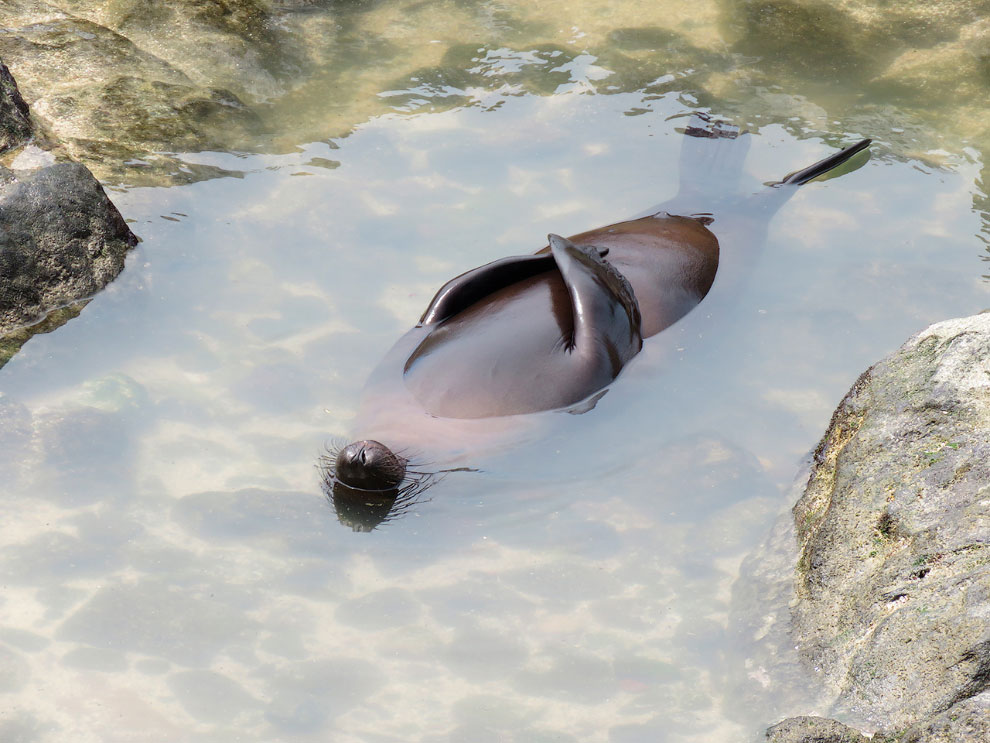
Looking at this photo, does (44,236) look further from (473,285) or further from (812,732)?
(812,732)

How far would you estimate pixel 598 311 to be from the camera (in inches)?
178

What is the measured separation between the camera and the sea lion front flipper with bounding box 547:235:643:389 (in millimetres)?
4465

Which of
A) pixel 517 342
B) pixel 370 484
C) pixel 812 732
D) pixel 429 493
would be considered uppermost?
pixel 517 342

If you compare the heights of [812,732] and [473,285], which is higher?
[473,285]

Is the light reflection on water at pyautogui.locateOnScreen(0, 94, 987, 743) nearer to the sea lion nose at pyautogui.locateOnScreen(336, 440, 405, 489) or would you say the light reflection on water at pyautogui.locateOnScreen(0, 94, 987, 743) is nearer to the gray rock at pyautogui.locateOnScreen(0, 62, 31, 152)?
the sea lion nose at pyautogui.locateOnScreen(336, 440, 405, 489)

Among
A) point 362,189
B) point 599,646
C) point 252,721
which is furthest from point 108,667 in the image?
point 362,189

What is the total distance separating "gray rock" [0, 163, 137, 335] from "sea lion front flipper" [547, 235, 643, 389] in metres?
2.37

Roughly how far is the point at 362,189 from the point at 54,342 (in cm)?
199

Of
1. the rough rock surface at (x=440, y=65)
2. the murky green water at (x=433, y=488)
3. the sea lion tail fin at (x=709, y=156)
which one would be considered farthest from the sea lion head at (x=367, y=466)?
the sea lion tail fin at (x=709, y=156)

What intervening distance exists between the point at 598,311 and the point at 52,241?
2798mm

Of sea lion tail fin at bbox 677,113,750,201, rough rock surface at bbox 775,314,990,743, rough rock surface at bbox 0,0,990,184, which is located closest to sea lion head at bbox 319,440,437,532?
rough rock surface at bbox 775,314,990,743

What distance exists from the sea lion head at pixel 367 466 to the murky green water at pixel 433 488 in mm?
188

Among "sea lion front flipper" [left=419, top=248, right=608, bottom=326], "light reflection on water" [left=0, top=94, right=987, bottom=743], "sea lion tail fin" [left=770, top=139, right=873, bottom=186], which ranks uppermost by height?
"sea lion tail fin" [left=770, top=139, right=873, bottom=186]

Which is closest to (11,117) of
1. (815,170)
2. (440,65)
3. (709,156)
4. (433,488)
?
→ (440,65)
